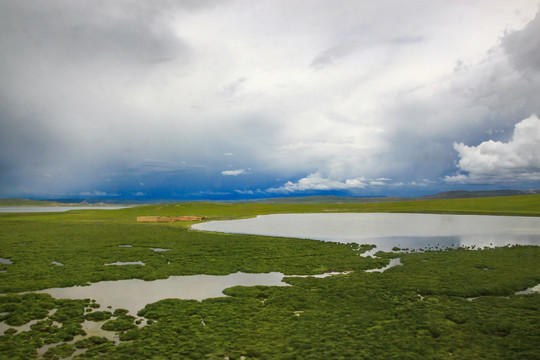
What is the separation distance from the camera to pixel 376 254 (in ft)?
117

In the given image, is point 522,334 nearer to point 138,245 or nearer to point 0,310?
point 0,310

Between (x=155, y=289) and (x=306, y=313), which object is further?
(x=155, y=289)

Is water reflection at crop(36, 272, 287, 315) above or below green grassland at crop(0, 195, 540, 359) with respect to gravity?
below

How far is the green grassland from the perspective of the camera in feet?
43.1

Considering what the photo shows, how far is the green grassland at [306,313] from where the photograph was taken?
43.1 ft

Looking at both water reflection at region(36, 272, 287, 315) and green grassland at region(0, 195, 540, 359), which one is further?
water reflection at region(36, 272, 287, 315)

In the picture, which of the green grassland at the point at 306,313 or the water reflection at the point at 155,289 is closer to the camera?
the green grassland at the point at 306,313

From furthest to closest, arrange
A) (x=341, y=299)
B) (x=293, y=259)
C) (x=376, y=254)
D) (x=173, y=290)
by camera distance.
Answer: (x=376, y=254) < (x=293, y=259) < (x=173, y=290) < (x=341, y=299)

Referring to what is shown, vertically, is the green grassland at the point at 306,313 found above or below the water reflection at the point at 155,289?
above

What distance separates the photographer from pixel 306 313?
1739 cm

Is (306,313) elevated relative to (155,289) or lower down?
elevated

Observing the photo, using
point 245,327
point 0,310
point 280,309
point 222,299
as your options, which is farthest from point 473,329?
point 0,310

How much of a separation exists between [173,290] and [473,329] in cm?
1757

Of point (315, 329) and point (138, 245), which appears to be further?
point (138, 245)
